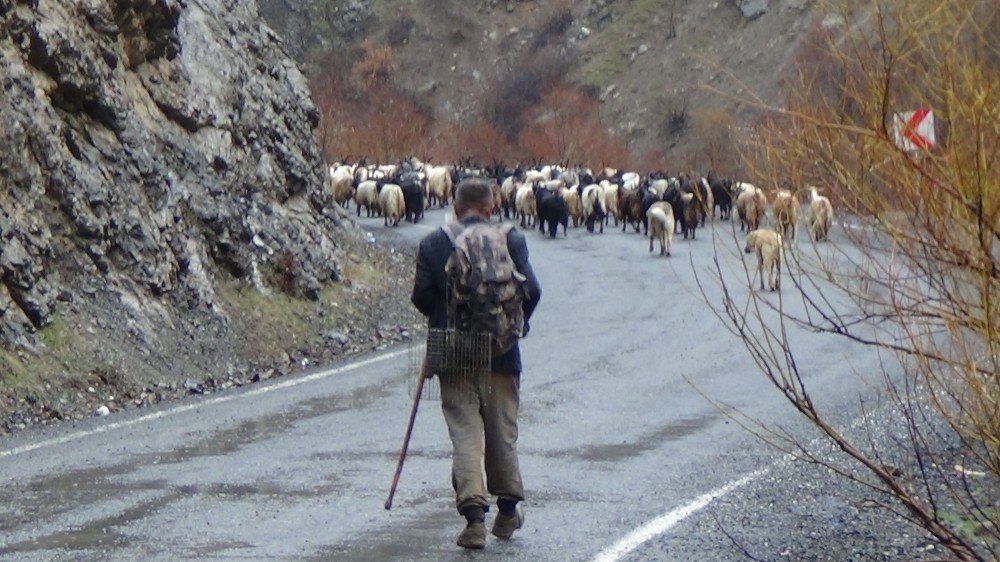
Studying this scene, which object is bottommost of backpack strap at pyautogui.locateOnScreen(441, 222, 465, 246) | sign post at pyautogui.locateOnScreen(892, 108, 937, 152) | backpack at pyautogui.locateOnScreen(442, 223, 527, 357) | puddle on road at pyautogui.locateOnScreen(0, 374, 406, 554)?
puddle on road at pyautogui.locateOnScreen(0, 374, 406, 554)

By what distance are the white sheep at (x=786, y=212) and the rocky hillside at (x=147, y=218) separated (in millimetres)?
8394

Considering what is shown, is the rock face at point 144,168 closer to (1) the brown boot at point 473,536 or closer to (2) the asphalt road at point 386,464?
(2) the asphalt road at point 386,464

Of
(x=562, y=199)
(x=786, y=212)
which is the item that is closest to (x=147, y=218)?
(x=786, y=212)

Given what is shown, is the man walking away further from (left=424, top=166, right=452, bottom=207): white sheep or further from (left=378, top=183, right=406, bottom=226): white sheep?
(left=424, top=166, right=452, bottom=207): white sheep

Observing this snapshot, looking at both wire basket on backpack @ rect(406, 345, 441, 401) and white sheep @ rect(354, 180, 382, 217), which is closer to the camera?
wire basket on backpack @ rect(406, 345, 441, 401)

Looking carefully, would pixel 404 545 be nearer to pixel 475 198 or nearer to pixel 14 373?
pixel 475 198

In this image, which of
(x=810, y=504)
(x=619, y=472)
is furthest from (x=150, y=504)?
(x=810, y=504)

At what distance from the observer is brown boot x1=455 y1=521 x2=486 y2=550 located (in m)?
8.40

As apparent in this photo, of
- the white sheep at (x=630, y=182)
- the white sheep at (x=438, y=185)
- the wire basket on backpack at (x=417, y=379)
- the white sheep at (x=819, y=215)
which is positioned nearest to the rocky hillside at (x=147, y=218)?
Result: the wire basket on backpack at (x=417, y=379)

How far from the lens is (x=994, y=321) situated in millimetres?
6223

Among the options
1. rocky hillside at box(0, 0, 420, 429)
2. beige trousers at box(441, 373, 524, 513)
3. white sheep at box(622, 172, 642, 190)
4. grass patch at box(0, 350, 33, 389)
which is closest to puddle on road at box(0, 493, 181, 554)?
beige trousers at box(441, 373, 524, 513)

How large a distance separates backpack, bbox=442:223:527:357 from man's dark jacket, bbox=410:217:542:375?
78 mm

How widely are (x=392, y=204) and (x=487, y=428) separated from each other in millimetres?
38346

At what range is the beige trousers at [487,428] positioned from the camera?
8602mm
